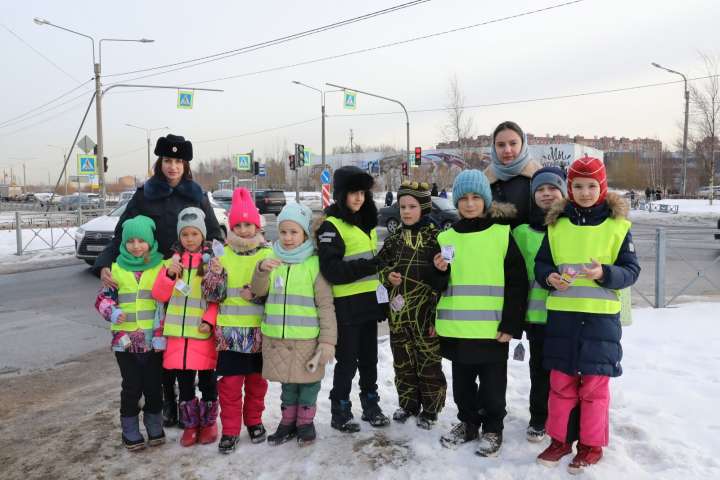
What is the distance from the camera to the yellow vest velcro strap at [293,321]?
3426mm

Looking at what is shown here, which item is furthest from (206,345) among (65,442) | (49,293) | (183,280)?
(49,293)

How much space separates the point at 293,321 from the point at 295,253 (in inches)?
17.5

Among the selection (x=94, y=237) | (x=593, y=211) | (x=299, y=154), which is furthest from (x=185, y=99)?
(x=593, y=211)

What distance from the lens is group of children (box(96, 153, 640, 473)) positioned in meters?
3.10

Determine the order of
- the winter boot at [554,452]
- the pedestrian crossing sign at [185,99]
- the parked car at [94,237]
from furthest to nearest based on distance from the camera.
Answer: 1. the pedestrian crossing sign at [185,99]
2. the parked car at [94,237]
3. the winter boot at [554,452]

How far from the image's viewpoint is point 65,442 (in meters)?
3.72

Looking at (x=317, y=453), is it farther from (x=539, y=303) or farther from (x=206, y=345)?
(x=539, y=303)

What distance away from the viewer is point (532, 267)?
3.43 metres

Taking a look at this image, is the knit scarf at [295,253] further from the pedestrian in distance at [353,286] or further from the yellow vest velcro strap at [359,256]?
the yellow vest velcro strap at [359,256]

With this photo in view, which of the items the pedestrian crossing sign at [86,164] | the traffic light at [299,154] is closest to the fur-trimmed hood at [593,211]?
the pedestrian crossing sign at [86,164]

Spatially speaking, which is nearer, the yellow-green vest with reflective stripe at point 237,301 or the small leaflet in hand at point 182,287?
the small leaflet in hand at point 182,287

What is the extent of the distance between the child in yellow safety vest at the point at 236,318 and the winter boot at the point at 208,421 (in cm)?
16

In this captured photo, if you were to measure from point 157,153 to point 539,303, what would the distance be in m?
2.86

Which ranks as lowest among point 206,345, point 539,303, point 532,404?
point 532,404
